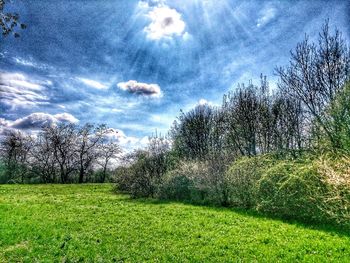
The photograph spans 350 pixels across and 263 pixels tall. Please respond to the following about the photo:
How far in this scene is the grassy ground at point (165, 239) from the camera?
28.9 ft

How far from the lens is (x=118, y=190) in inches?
1291

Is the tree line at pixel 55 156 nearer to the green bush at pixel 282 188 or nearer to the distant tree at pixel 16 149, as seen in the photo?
the distant tree at pixel 16 149

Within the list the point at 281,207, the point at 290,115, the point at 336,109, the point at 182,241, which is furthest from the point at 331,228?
the point at 290,115

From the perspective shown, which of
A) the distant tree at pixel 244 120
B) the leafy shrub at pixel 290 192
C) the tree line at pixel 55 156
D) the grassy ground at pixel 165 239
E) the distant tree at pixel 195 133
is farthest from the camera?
the tree line at pixel 55 156

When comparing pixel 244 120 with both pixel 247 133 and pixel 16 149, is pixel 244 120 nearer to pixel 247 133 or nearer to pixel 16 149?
pixel 247 133

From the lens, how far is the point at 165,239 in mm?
10719

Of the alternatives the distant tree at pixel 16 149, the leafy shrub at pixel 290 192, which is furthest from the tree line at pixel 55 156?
the leafy shrub at pixel 290 192

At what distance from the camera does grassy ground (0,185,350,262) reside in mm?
8812

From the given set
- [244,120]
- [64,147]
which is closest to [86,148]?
[64,147]

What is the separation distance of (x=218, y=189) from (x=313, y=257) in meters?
13.0

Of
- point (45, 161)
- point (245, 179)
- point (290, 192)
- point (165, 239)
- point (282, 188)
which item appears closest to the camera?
point (165, 239)

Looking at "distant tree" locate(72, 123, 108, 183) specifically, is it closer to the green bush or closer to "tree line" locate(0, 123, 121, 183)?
"tree line" locate(0, 123, 121, 183)

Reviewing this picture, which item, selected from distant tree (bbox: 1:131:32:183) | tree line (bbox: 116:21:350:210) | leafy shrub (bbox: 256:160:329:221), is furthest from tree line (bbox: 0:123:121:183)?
leafy shrub (bbox: 256:160:329:221)

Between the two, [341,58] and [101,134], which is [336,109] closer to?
[341,58]
